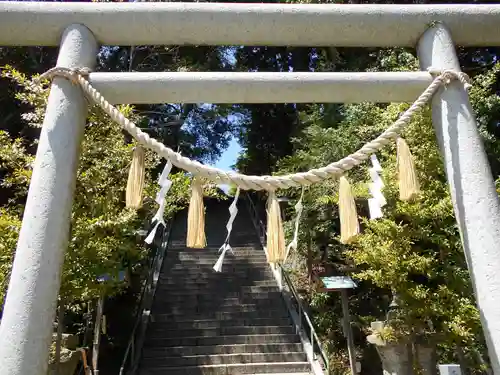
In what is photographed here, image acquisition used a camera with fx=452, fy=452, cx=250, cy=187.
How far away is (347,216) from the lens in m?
2.37

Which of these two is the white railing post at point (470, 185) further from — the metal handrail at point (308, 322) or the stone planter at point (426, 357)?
the metal handrail at point (308, 322)

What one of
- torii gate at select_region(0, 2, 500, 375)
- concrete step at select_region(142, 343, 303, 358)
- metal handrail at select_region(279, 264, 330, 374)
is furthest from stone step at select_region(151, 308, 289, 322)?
torii gate at select_region(0, 2, 500, 375)

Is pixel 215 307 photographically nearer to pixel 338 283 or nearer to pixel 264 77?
pixel 338 283

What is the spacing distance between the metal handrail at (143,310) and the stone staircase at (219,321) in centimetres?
12

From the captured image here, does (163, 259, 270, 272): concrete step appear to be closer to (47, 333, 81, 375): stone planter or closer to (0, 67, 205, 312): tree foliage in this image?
(47, 333, 81, 375): stone planter

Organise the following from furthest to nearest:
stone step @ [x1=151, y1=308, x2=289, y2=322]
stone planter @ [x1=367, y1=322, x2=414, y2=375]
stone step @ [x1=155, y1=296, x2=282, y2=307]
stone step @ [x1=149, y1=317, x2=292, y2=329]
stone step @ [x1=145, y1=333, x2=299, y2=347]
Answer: stone step @ [x1=155, y1=296, x2=282, y2=307] → stone step @ [x1=151, y1=308, x2=289, y2=322] → stone step @ [x1=149, y1=317, x2=292, y2=329] → stone step @ [x1=145, y1=333, x2=299, y2=347] → stone planter @ [x1=367, y1=322, x2=414, y2=375]

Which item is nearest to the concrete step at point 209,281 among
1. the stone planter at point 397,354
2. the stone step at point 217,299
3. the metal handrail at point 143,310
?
the metal handrail at point 143,310

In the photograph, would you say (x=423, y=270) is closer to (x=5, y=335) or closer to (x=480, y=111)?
(x=480, y=111)

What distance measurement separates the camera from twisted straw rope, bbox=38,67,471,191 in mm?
2262

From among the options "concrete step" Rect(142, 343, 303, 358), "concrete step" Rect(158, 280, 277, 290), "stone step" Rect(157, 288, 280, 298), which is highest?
"concrete step" Rect(158, 280, 277, 290)

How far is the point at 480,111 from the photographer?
6.93 m

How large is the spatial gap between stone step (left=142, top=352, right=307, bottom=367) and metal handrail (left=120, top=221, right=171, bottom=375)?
24 centimetres

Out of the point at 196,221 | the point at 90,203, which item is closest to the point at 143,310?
the point at 90,203

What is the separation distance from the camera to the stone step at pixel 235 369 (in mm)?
6895
